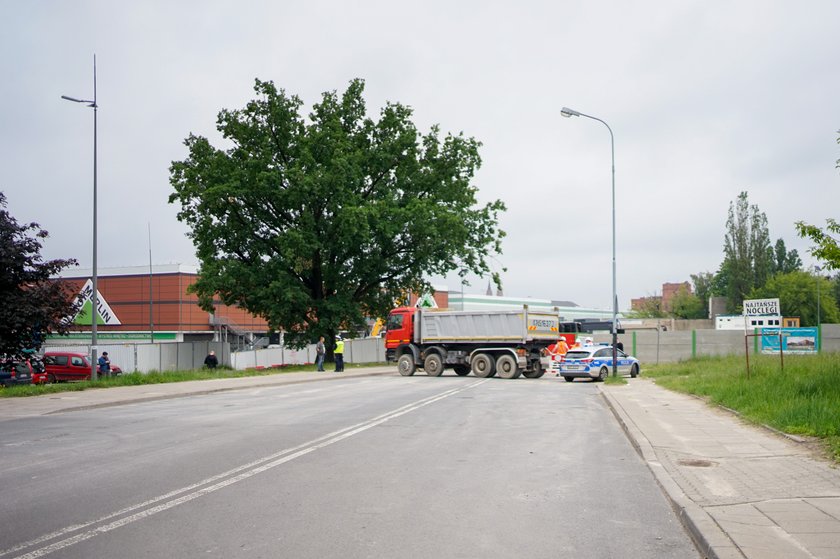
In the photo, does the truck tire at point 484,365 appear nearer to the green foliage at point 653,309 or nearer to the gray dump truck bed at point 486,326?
the gray dump truck bed at point 486,326

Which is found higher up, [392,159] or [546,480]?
[392,159]

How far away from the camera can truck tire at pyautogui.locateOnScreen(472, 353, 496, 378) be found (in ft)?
107

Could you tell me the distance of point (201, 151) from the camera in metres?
43.2

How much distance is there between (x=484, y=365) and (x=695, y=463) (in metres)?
23.3

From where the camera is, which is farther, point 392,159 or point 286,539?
point 392,159

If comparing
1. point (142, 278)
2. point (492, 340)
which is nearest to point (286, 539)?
point (492, 340)

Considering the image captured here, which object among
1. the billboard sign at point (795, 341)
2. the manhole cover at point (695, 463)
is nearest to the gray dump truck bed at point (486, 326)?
the billboard sign at point (795, 341)

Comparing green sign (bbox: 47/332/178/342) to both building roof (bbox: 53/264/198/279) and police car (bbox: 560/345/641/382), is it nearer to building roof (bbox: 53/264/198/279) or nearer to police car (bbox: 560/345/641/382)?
building roof (bbox: 53/264/198/279)

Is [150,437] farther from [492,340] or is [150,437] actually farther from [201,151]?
[201,151]

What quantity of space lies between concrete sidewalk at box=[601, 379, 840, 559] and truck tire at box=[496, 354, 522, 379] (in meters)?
17.3

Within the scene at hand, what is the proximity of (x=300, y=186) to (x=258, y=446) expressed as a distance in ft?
96.3

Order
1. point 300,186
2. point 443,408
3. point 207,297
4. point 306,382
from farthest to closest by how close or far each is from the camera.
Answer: point 207,297
point 300,186
point 306,382
point 443,408

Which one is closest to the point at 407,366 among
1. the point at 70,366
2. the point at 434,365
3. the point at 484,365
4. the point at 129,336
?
the point at 434,365

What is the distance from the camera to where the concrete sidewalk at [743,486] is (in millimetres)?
5559
